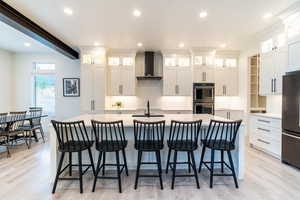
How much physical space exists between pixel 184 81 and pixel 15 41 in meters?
5.25

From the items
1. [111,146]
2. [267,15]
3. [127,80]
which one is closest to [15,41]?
[127,80]

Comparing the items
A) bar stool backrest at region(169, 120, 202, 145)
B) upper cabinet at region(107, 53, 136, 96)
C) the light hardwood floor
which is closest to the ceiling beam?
upper cabinet at region(107, 53, 136, 96)

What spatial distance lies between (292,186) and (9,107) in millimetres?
8215

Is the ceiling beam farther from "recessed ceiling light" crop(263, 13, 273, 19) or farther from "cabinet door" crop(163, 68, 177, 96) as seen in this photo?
"recessed ceiling light" crop(263, 13, 273, 19)

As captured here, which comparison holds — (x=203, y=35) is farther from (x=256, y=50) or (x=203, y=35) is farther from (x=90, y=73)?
(x=90, y=73)

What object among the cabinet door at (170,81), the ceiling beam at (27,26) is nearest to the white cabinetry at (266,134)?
the cabinet door at (170,81)

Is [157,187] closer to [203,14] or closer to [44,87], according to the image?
[203,14]

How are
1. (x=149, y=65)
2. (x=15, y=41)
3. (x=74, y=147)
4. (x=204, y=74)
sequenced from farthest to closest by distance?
(x=149, y=65) < (x=204, y=74) < (x=15, y=41) < (x=74, y=147)

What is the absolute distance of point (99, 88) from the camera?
6000 mm

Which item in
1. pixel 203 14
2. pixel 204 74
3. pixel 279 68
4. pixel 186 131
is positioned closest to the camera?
pixel 186 131

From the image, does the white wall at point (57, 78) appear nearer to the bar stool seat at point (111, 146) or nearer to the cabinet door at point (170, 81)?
the cabinet door at point (170, 81)

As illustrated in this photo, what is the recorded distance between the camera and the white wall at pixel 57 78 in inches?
265

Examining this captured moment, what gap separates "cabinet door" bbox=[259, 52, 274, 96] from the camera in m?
4.41

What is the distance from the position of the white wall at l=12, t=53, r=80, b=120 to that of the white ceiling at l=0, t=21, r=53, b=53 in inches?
14.2
